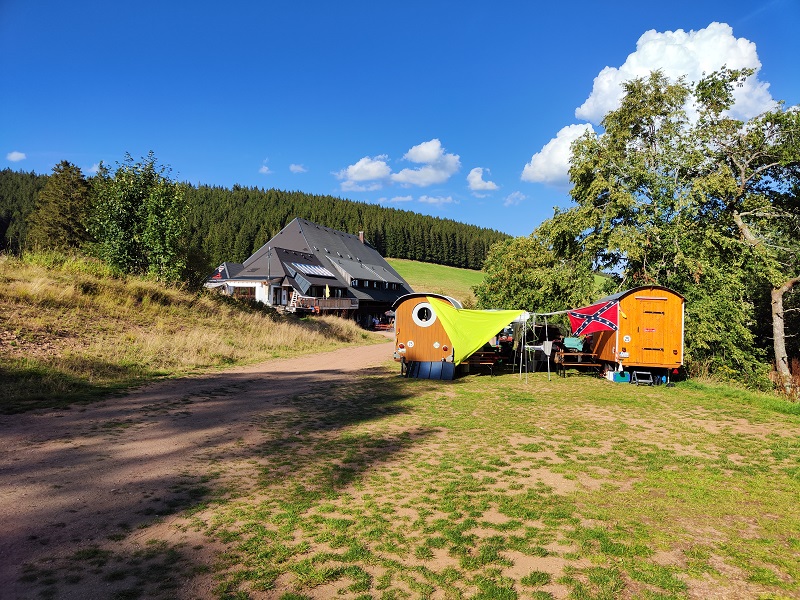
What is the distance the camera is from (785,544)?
4891mm

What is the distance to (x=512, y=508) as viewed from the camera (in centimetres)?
574

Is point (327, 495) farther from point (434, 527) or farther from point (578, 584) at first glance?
point (578, 584)

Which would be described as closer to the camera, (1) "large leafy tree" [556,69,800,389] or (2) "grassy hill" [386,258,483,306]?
(1) "large leafy tree" [556,69,800,389]

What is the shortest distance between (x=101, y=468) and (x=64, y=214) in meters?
47.5

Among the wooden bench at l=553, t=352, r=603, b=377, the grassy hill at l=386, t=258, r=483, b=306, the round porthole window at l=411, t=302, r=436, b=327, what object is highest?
the grassy hill at l=386, t=258, r=483, b=306

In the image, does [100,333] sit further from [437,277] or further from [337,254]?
[437,277]

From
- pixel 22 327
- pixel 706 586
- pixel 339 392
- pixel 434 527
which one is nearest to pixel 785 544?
pixel 706 586

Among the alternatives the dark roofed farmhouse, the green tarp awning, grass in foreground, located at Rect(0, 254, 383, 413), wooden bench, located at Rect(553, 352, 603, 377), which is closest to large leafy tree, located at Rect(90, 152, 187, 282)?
grass in foreground, located at Rect(0, 254, 383, 413)

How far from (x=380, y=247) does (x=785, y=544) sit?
12190 centimetres

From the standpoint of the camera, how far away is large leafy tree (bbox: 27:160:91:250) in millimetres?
43219

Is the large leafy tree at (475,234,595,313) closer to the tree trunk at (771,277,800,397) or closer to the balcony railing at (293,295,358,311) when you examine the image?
the tree trunk at (771,277,800,397)

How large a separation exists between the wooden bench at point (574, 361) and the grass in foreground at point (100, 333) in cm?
1249

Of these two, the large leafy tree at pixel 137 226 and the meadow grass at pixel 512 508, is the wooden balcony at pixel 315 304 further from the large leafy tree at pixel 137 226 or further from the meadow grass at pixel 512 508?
the meadow grass at pixel 512 508

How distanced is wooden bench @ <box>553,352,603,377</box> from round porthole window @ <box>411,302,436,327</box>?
544 centimetres
